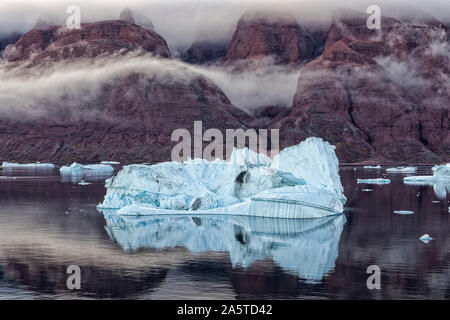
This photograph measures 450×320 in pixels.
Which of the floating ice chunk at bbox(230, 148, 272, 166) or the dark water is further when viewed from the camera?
the floating ice chunk at bbox(230, 148, 272, 166)

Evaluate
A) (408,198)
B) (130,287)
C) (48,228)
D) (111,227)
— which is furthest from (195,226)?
(408,198)

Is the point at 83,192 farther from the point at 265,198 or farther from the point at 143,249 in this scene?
the point at 143,249

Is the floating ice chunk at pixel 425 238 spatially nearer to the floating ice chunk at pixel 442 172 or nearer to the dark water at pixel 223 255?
the dark water at pixel 223 255

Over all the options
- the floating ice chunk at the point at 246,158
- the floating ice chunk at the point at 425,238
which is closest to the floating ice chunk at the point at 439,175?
the floating ice chunk at the point at 246,158

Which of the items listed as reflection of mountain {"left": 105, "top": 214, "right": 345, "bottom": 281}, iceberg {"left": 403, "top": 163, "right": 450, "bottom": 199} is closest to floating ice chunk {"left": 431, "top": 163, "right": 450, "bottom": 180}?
iceberg {"left": 403, "top": 163, "right": 450, "bottom": 199}

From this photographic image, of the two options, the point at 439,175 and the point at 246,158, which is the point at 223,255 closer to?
the point at 246,158

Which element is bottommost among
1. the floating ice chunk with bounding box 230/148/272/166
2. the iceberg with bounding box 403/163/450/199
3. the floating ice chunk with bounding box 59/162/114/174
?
the floating ice chunk with bounding box 59/162/114/174

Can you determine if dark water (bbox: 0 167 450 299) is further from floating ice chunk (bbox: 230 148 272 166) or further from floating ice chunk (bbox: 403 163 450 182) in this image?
floating ice chunk (bbox: 403 163 450 182)
